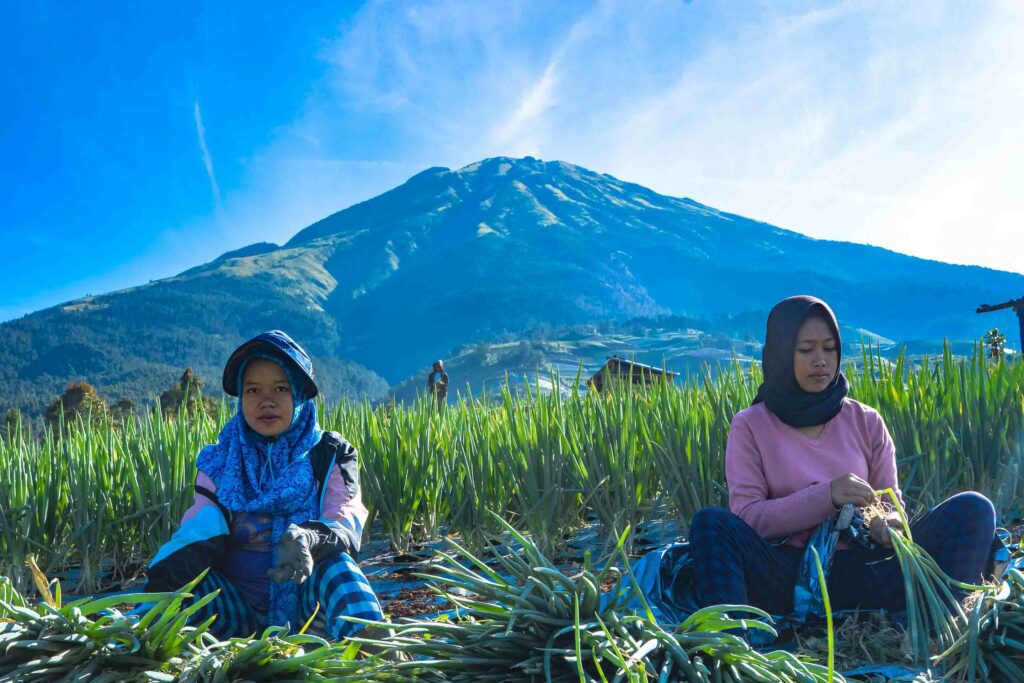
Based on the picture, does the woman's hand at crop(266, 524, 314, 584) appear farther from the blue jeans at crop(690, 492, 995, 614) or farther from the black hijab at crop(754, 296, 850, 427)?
the black hijab at crop(754, 296, 850, 427)

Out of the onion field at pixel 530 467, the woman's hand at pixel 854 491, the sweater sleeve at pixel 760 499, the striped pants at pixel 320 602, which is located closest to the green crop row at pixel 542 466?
the onion field at pixel 530 467

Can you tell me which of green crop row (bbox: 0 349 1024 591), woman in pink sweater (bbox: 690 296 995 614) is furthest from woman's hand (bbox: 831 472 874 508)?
green crop row (bbox: 0 349 1024 591)

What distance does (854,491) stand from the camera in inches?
70.1

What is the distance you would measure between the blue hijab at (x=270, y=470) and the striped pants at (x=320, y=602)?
51 mm

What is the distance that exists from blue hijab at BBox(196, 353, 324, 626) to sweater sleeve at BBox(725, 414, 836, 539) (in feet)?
3.63

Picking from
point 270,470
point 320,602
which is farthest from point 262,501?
point 320,602

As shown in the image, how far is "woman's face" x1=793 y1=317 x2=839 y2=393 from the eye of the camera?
79.7 inches

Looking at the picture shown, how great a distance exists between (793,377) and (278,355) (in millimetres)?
1334

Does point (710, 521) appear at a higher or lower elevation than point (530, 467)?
lower

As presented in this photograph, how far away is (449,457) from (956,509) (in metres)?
1.94

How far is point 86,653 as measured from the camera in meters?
1.02

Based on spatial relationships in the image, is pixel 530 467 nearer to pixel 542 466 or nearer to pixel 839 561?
pixel 542 466

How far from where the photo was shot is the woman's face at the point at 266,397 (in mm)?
2113

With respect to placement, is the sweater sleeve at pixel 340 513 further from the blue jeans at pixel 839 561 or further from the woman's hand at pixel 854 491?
the woman's hand at pixel 854 491
